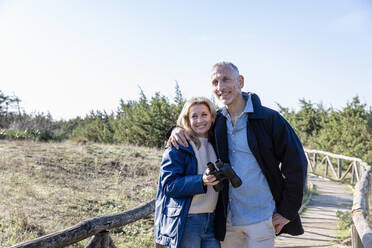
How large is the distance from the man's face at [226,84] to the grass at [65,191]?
3.13 meters

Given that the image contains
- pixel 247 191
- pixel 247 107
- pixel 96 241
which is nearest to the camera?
pixel 247 191

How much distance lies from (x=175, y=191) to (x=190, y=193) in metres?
0.11

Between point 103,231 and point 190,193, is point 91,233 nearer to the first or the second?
point 103,231

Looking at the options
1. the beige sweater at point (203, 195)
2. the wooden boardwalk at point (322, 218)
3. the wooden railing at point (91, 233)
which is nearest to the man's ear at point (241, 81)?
the beige sweater at point (203, 195)

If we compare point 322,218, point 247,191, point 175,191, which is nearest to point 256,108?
point 247,191

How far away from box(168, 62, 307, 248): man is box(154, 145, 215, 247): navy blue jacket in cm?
12

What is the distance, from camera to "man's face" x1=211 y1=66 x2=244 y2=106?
2.83 metres

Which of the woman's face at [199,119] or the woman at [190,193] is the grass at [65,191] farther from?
the woman's face at [199,119]

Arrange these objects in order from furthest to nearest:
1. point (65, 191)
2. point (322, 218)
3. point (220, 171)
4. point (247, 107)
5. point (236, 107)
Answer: point (322, 218)
point (65, 191)
point (236, 107)
point (247, 107)
point (220, 171)

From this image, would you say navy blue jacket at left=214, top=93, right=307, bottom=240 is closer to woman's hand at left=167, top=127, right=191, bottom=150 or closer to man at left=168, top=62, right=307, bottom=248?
man at left=168, top=62, right=307, bottom=248

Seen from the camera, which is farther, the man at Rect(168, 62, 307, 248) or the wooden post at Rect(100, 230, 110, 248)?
the wooden post at Rect(100, 230, 110, 248)

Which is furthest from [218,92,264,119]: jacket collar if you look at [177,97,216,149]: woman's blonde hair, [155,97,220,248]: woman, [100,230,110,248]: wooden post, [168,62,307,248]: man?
[100,230,110,248]: wooden post

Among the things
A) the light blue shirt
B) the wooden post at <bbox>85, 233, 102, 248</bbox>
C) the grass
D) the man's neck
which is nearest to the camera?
the light blue shirt

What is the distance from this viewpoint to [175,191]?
8.09ft
